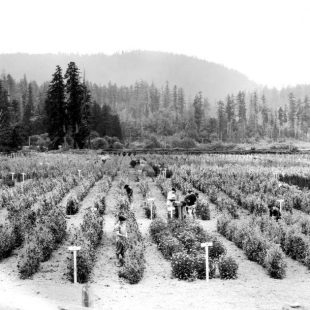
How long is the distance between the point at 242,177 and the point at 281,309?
22.2m

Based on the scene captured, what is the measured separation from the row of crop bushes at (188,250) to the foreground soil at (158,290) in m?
0.31

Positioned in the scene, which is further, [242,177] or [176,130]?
[176,130]

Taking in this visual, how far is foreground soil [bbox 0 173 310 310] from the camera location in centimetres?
1066

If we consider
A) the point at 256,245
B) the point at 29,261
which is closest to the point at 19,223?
the point at 29,261

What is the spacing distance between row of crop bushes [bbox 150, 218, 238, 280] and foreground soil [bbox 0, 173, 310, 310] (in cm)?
31

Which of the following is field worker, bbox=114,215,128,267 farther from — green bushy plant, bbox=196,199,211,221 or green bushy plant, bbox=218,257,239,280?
green bushy plant, bbox=196,199,211,221

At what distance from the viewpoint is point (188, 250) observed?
1469 centimetres

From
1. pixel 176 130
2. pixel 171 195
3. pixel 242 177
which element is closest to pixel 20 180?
pixel 242 177

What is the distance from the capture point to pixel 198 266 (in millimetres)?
13219

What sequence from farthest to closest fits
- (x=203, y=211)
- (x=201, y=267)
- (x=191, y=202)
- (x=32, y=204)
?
(x=32, y=204), (x=203, y=211), (x=191, y=202), (x=201, y=267)

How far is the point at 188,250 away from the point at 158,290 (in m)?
2.96

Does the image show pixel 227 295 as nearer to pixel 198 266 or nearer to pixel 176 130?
pixel 198 266

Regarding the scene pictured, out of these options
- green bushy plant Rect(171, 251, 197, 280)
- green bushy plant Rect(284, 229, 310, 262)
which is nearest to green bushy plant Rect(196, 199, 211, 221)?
green bushy plant Rect(284, 229, 310, 262)

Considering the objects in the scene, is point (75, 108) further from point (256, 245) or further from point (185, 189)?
point (256, 245)
